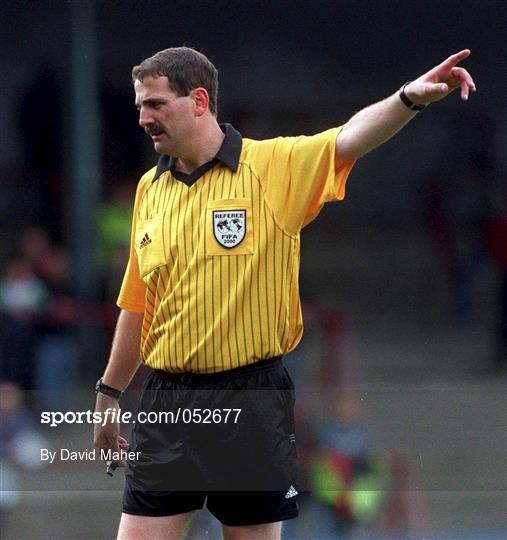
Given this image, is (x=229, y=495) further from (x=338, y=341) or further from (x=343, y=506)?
(x=343, y=506)

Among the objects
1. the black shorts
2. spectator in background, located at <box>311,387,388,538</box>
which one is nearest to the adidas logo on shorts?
the black shorts

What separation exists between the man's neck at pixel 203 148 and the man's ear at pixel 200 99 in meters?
0.03

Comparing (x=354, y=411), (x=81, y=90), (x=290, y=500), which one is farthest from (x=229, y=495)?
(x=81, y=90)

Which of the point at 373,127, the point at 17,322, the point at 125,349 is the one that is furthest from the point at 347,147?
the point at 17,322

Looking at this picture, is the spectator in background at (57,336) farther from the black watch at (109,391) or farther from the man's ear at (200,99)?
the man's ear at (200,99)

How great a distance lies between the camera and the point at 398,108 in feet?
6.93

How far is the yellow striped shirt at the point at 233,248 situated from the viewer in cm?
226

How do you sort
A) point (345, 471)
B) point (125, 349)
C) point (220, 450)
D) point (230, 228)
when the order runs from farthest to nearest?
point (345, 471) → point (125, 349) → point (220, 450) → point (230, 228)

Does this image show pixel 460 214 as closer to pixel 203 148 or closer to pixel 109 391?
pixel 203 148

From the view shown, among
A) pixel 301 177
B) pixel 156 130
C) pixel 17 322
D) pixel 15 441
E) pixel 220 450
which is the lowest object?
pixel 15 441

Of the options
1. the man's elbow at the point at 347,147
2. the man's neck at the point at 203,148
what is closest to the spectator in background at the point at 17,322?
the man's neck at the point at 203,148

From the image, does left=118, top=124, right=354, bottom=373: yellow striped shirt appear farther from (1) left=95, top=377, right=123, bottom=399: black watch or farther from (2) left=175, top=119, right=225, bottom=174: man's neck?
(1) left=95, top=377, right=123, bottom=399: black watch

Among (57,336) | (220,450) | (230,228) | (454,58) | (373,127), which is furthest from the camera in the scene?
(57,336)

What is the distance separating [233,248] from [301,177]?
20cm
